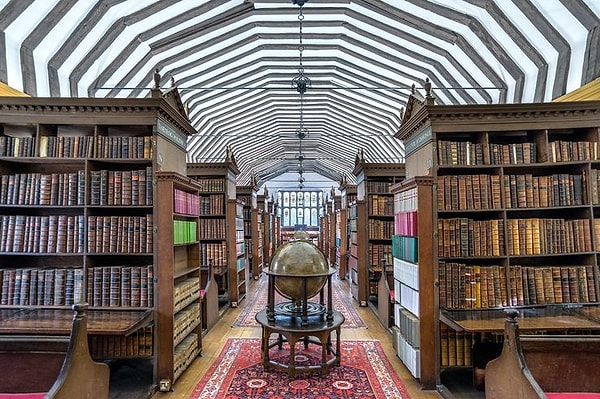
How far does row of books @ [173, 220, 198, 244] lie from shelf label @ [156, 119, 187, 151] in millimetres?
857

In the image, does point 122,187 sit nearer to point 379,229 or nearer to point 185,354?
point 185,354

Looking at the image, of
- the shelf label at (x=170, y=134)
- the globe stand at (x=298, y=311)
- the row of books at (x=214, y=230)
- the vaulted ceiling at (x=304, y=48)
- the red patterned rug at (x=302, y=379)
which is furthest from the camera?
the row of books at (x=214, y=230)

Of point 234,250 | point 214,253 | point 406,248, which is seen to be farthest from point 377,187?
point 406,248

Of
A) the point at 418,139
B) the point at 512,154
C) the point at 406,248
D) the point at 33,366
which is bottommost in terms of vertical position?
the point at 33,366

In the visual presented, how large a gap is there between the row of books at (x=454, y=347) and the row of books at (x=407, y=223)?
0.90 metres

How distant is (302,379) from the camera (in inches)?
151

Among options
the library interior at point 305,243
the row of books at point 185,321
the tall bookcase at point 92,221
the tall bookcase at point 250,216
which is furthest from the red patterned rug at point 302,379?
the tall bookcase at point 250,216

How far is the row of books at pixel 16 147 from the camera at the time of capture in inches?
141

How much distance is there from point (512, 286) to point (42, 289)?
14.3ft

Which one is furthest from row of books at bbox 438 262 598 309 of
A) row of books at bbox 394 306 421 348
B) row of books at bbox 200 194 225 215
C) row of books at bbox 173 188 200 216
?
row of books at bbox 200 194 225 215

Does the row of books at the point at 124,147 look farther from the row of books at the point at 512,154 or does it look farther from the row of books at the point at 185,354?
the row of books at the point at 512,154

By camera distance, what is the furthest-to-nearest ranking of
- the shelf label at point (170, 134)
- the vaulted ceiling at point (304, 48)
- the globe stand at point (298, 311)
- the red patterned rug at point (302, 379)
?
the vaulted ceiling at point (304, 48) < the globe stand at point (298, 311) < the shelf label at point (170, 134) < the red patterned rug at point (302, 379)

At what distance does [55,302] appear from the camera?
3525 mm

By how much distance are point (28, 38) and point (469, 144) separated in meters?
5.02
